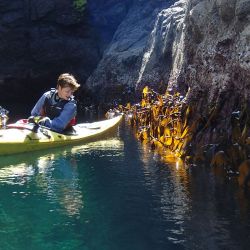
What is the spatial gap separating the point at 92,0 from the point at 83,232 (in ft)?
76.3

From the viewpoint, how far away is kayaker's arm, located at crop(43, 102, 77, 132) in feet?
37.6

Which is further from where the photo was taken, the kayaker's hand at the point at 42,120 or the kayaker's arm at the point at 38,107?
the kayaker's arm at the point at 38,107

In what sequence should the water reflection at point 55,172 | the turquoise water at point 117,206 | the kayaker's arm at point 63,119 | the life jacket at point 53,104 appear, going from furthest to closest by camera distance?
the life jacket at point 53,104
the kayaker's arm at point 63,119
the water reflection at point 55,172
the turquoise water at point 117,206

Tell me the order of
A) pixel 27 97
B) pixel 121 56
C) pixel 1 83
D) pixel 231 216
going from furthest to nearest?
pixel 27 97, pixel 1 83, pixel 121 56, pixel 231 216

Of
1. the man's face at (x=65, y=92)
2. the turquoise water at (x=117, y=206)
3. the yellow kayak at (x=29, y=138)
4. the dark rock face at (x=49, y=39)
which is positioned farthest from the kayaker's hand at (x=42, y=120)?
the dark rock face at (x=49, y=39)

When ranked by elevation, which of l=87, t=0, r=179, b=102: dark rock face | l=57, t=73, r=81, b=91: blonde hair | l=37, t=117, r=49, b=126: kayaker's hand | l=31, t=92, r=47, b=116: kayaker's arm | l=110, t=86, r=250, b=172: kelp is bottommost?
l=110, t=86, r=250, b=172: kelp

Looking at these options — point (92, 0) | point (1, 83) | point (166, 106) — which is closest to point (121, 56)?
point (92, 0)

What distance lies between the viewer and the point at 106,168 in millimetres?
9258

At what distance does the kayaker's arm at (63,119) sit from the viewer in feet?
37.6

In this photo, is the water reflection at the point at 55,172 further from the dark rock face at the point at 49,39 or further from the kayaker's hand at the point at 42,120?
the dark rock face at the point at 49,39

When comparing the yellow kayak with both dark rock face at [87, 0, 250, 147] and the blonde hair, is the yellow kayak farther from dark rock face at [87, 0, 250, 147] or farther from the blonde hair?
dark rock face at [87, 0, 250, 147]

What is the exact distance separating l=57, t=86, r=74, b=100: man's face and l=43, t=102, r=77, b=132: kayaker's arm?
170 millimetres

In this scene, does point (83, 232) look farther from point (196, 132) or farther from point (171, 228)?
point (196, 132)

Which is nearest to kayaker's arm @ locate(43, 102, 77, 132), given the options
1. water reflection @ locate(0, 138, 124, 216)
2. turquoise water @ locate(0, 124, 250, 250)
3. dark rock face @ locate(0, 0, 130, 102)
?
water reflection @ locate(0, 138, 124, 216)
